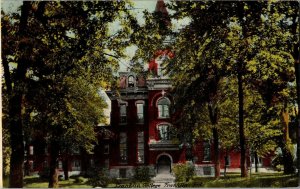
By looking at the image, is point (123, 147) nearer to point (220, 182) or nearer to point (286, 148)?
point (220, 182)

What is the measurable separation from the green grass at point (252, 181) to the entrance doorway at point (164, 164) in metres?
0.40

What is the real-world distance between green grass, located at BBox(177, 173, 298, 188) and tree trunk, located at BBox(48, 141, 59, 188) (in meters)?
2.16

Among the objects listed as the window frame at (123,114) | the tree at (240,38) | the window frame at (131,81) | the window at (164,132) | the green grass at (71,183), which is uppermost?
the tree at (240,38)

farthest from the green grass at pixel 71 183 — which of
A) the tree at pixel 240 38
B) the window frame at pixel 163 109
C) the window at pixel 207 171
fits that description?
the tree at pixel 240 38

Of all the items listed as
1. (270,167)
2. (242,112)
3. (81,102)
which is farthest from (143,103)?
(270,167)

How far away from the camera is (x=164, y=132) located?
8578mm

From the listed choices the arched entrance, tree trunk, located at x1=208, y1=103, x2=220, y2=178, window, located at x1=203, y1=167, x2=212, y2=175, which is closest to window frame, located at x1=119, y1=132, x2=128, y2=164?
the arched entrance

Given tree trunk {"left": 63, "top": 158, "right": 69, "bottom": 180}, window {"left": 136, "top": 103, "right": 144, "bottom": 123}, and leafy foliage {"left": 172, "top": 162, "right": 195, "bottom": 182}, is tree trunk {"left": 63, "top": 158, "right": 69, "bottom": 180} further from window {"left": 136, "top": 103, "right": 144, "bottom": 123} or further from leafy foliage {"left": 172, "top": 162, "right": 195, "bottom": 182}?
leafy foliage {"left": 172, "top": 162, "right": 195, "bottom": 182}

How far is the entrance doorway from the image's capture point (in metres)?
8.32

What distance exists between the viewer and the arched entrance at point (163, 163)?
27.3 ft

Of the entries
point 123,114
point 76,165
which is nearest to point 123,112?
point 123,114

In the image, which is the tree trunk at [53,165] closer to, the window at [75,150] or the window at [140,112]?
the window at [75,150]

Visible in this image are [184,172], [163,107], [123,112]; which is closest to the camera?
[184,172]

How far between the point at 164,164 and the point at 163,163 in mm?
70
